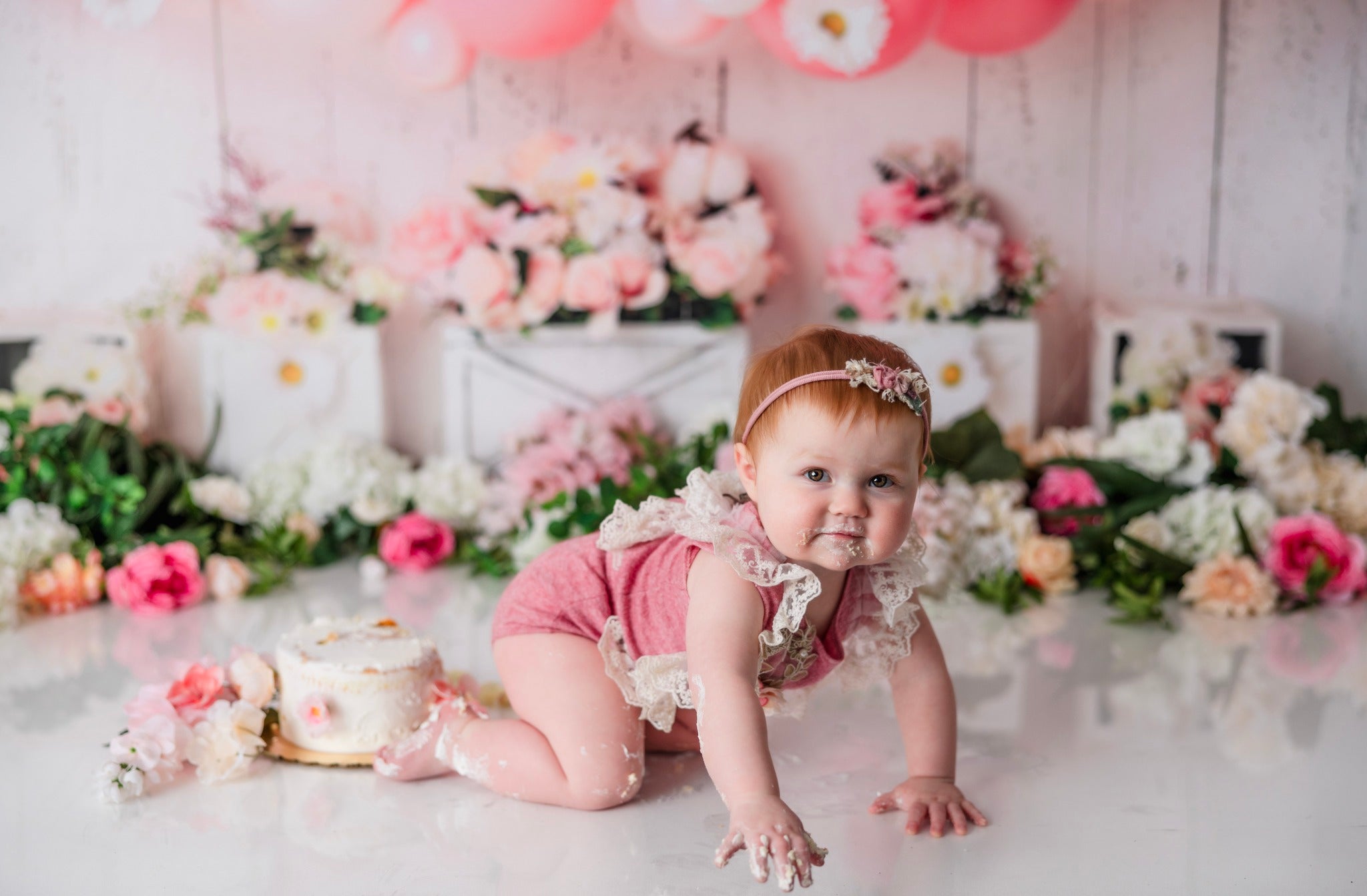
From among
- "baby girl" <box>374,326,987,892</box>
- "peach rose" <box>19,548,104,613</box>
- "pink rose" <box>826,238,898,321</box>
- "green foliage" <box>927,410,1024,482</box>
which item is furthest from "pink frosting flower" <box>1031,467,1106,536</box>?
"peach rose" <box>19,548,104,613</box>

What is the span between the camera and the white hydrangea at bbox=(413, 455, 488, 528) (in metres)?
2.49

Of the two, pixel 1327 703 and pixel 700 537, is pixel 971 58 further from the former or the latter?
pixel 700 537

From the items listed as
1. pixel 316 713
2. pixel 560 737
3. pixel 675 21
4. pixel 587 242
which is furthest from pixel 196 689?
pixel 675 21

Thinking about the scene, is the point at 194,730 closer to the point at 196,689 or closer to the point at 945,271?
the point at 196,689

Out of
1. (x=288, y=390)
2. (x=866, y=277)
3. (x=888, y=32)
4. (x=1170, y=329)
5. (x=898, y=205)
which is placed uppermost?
(x=888, y=32)

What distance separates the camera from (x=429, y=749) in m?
1.50

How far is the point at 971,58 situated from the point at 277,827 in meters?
2.17

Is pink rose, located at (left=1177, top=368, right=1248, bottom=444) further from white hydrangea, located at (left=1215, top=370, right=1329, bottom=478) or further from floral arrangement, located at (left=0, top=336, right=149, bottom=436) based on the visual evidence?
floral arrangement, located at (left=0, top=336, right=149, bottom=436)

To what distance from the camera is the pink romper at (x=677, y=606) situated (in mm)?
1363

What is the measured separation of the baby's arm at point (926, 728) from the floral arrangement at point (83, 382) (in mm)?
1748

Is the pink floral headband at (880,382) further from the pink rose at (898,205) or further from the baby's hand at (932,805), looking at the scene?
the pink rose at (898,205)

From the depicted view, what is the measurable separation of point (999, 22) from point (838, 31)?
Result: 1.15 feet

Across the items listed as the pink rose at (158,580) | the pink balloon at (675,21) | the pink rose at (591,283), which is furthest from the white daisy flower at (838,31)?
the pink rose at (158,580)

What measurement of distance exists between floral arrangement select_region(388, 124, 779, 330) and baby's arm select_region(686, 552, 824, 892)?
1.26 m
